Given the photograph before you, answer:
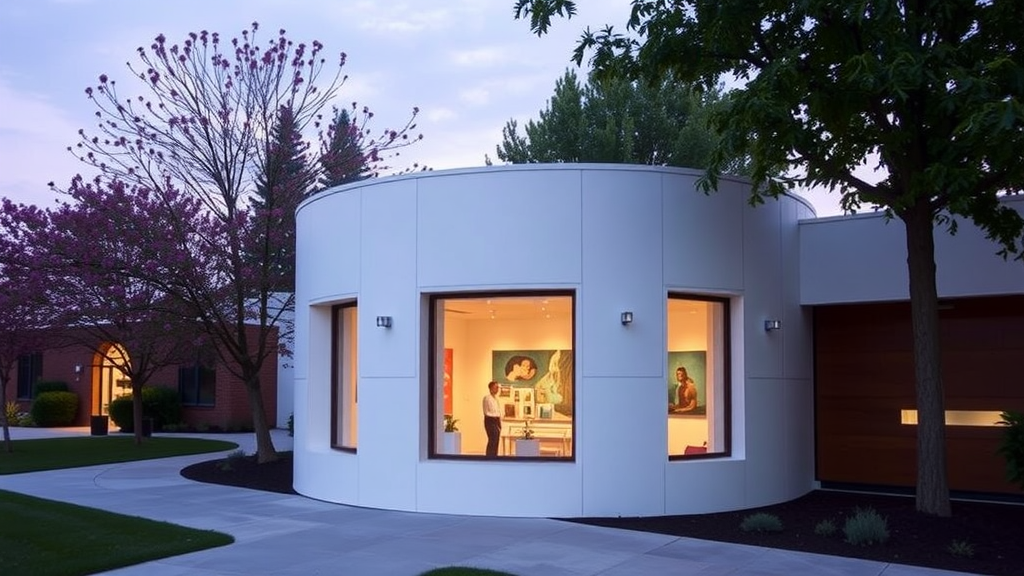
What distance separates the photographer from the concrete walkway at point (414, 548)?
30.4ft

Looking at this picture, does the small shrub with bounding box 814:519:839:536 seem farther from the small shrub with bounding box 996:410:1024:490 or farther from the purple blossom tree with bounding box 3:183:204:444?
the purple blossom tree with bounding box 3:183:204:444

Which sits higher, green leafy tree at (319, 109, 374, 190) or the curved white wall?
green leafy tree at (319, 109, 374, 190)

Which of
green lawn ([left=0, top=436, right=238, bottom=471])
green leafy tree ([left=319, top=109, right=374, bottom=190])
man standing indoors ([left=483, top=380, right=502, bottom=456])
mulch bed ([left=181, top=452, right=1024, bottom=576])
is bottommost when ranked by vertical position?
green lawn ([left=0, top=436, right=238, bottom=471])

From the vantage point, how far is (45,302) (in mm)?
19250

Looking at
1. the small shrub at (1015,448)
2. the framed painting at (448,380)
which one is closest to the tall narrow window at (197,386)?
the framed painting at (448,380)

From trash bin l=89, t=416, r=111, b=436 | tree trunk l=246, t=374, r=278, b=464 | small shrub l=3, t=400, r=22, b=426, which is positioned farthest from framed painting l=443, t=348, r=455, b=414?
small shrub l=3, t=400, r=22, b=426

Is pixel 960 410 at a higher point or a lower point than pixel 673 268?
lower

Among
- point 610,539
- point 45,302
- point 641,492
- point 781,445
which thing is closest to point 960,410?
point 781,445

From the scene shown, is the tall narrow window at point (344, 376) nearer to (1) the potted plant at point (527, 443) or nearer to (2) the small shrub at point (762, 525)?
(1) the potted plant at point (527, 443)

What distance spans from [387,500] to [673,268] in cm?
486

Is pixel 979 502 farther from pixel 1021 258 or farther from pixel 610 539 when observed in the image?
pixel 610 539

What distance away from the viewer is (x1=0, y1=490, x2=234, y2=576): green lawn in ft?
31.1

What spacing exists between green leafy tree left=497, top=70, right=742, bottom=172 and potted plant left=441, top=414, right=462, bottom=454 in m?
18.9

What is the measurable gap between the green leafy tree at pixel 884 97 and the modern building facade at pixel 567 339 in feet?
4.12
